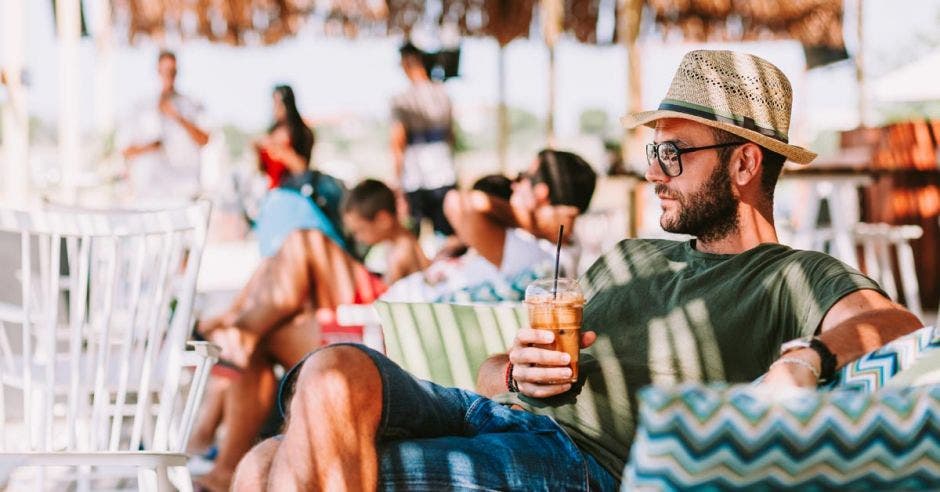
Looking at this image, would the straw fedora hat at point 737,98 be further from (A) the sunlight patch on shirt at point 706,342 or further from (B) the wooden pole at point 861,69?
(B) the wooden pole at point 861,69

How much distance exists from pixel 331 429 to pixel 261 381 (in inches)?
89.3

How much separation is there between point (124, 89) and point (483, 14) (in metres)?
4.60

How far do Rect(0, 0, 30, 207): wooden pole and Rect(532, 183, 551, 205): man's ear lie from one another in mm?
3561

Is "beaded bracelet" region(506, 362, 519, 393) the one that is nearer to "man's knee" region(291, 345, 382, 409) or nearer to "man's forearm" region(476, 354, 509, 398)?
"man's forearm" region(476, 354, 509, 398)

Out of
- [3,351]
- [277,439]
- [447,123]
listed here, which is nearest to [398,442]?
[277,439]

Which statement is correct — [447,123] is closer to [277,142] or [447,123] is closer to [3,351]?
[277,142]

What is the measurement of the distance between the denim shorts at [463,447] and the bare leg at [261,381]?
1849mm

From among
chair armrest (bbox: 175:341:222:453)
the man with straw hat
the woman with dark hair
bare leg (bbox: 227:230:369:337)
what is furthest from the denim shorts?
the woman with dark hair

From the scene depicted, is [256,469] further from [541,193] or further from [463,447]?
[541,193]

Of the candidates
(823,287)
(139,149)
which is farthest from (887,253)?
(823,287)

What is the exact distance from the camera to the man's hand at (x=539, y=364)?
188cm

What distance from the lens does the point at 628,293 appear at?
7.23 ft

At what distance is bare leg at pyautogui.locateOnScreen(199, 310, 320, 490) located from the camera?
3807mm

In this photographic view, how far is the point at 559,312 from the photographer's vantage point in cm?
185
